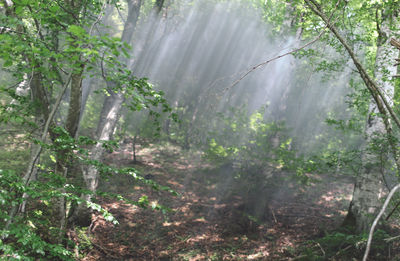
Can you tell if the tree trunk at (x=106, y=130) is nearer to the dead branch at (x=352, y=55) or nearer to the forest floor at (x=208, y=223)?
the forest floor at (x=208, y=223)

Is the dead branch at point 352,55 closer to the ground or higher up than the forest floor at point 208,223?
higher up

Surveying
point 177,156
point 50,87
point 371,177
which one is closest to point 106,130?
point 50,87

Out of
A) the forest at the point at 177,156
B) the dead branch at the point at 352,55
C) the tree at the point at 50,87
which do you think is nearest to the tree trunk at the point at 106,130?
the forest at the point at 177,156

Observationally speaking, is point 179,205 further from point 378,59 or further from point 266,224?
point 378,59

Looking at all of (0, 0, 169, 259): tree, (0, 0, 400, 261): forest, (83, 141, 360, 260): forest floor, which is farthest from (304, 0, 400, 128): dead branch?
(83, 141, 360, 260): forest floor

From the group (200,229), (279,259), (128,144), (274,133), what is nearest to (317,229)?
(279,259)

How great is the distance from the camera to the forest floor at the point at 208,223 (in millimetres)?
5168

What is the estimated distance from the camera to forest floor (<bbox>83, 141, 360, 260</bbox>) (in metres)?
5.17

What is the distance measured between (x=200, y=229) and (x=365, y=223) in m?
3.87

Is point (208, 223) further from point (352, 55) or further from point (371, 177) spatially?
point (352, 55)

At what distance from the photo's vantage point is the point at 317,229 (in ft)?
20.2

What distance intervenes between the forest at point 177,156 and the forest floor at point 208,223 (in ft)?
0.15

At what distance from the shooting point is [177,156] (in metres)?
13.7

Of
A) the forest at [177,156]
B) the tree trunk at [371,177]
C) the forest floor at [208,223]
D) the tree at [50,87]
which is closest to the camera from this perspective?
the tree at [50,87]
